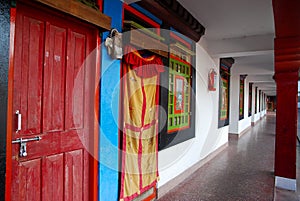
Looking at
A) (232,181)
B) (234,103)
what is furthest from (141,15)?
(234,103)

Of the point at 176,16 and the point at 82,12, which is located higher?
the point at 176,16

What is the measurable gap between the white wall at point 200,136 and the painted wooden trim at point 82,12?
1946 mm

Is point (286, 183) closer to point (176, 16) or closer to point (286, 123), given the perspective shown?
point (286, 123)

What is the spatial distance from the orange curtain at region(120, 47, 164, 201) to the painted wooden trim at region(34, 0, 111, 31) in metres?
0.41

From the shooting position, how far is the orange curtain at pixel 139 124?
2.36m

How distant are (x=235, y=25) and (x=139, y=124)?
9.18ft

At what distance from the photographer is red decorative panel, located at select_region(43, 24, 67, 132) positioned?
1.63 metres

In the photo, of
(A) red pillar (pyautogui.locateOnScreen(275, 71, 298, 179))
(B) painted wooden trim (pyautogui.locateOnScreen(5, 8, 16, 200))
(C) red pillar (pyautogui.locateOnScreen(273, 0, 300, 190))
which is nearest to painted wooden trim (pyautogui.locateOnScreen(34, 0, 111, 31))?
(B) painted wooden trim (pyautogui.locateOnScreen(5, 8, 16, 200))

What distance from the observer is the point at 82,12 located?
5.61ft

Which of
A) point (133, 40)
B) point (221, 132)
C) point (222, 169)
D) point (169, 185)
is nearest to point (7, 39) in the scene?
point (133, 40)

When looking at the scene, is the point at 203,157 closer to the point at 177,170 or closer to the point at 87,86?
the point at 177,170

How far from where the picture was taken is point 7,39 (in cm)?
132

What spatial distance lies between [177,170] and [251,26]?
9.77 ft

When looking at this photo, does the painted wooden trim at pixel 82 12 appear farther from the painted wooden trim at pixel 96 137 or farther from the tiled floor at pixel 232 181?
the tiled floor at pixel 232 181
